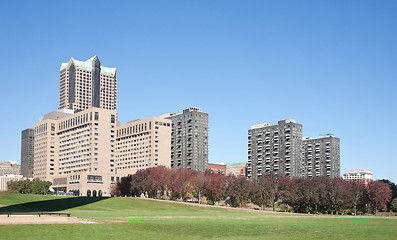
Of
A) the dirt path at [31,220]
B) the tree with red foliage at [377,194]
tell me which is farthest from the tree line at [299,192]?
the dirt path at [31,220]

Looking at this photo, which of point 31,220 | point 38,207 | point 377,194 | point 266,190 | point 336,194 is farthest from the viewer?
point 266,190

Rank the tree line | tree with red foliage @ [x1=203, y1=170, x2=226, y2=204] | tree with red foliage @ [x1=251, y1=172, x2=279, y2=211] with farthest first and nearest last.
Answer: tree with red foliage @ [x1=203, y1=170, x2=226, y2=204]
tree with red foliage @ [x1=251, y1=172, x2=279, y2=211]
the tree line

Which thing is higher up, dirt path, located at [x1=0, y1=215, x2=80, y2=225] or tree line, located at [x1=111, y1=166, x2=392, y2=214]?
dirt path, located at [x1=0, y1=215, x2=80, y2=225]

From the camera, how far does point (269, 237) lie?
144 feet

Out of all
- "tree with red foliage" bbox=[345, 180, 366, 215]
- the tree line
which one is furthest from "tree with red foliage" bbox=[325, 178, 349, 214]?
"tree with red foliage" bbox=[345, 180, 366, 215]

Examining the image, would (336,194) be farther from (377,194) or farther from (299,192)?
(377,194)

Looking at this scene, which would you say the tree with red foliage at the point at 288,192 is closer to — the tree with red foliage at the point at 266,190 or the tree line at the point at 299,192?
the tree line at the point at 299,192

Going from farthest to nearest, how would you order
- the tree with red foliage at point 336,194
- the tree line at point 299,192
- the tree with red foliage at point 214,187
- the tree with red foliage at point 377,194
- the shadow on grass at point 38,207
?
1. the tree with red foliage at point 214,187
2. the tree with red foliage at point 377,194
3. the tree line at point 299,192
4. the tree with red foliage at point 336,194
5. the shadow on grass at point 38,207

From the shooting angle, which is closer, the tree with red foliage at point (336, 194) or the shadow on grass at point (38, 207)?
the shadow on grass at point (38, 207)

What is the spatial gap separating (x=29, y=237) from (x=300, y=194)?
122 metres

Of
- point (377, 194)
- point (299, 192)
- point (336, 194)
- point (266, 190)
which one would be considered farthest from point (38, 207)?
point (377, 194)

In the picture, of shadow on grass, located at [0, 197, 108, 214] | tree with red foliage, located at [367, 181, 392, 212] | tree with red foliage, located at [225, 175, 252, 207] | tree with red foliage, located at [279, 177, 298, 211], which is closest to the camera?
shadow on grass, located at [0, 197, 108, 214]

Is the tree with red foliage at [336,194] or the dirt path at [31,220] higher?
the dirt path at [31,220]

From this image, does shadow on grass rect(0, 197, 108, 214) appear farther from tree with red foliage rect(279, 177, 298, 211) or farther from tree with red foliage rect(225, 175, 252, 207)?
tree with red foliage rect(279, 177, 298, 211)
